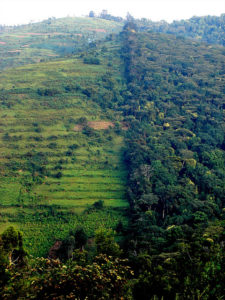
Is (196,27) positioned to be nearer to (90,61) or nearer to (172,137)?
(90,61)

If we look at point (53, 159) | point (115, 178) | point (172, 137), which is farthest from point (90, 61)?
point (115, 178)

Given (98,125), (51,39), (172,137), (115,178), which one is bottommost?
(115,178)

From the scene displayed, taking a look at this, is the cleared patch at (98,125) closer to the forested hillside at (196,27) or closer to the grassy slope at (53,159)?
the grassy slope at (53,159)

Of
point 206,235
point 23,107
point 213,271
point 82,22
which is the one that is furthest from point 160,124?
point 82,22

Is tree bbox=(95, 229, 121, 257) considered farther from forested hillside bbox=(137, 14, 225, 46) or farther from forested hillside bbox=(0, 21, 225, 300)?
forested hillside bbox=(137, 14, 225, 46)

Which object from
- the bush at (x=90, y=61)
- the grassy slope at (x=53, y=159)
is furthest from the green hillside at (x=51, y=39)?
the grassy slope at (x=53, y=159)

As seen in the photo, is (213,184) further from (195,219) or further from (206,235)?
(206,235)
